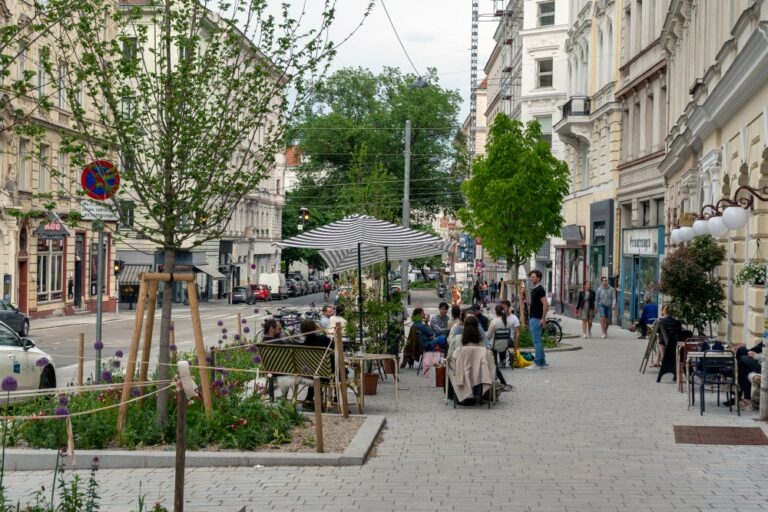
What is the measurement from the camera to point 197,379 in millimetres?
14703

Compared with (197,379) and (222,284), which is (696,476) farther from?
(222,284)

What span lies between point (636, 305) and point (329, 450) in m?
28.0

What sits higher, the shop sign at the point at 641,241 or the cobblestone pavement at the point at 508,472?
the shop sign at the point at 641,241

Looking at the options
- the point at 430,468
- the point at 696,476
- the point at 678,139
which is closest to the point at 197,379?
the point at 430,468

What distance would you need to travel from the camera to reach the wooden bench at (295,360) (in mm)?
13758

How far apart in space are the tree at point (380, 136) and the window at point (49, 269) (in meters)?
28.1

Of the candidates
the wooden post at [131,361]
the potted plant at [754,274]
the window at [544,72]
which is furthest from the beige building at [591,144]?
the wooden post at [131,361]

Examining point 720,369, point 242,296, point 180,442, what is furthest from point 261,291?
A: point 180,442

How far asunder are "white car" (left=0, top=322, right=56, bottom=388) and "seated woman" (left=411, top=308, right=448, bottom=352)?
23.1 feet

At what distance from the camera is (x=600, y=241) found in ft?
151

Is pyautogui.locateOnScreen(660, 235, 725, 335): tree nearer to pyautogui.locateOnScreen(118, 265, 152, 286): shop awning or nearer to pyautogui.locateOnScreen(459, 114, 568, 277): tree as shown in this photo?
pyautogui.locateOnScreen(459, 114, 568, 277): tree

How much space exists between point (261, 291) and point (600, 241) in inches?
1242

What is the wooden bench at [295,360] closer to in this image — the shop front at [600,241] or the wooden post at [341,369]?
the wooden post at [341,369]

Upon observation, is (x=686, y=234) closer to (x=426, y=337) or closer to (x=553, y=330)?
(x=426, y=337)
